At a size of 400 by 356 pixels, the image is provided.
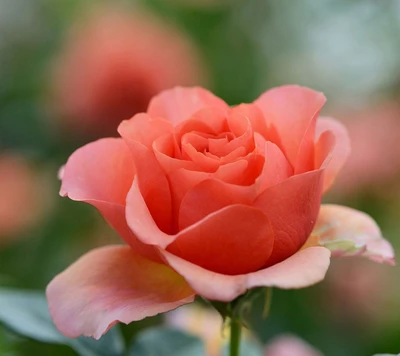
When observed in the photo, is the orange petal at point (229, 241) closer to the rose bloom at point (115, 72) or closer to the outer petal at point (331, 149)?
the outer petal at point (331, 149)

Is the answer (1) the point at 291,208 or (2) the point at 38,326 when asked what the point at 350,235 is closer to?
(1) the point at 291,208

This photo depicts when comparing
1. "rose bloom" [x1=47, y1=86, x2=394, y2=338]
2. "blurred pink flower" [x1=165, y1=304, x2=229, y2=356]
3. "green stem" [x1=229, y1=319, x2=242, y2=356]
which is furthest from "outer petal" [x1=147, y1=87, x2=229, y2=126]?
"blurred pink flower" [x1=165, y1=304, x2=229, y2=356]

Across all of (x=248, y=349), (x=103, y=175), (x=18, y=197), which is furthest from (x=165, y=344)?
(x=18, y=197)

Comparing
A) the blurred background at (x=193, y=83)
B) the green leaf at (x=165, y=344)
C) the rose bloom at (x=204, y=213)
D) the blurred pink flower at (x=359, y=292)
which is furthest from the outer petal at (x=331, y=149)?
the blurred pink flower at (x=359, y=292)

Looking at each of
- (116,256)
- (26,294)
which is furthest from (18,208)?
(116,256)

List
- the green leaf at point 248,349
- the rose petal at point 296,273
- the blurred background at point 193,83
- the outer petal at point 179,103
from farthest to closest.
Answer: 1. the blurred background at point 193,83
2. the green leaf at point 248,349
3. the outer petal at point 179,103
4. the rose petal at point 296,273

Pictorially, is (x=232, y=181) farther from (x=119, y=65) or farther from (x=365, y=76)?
(x=365, y=76)
